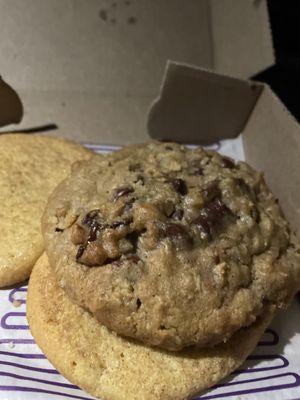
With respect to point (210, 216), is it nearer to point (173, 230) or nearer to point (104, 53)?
point (173, 230)

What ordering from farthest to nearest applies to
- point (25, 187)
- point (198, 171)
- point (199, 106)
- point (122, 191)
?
point (199, 106), point (25, 187), point (198, 171), point (122, 191)

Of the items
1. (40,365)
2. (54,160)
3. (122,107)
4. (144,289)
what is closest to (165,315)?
(144,289)

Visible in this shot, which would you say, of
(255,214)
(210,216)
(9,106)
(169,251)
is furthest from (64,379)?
(9,106)

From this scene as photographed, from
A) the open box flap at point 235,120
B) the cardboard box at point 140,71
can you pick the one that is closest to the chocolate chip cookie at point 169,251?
the open box flap at point 235,120

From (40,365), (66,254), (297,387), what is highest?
(66,254)

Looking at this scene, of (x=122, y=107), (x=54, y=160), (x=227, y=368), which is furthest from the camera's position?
(x=122, y=107)

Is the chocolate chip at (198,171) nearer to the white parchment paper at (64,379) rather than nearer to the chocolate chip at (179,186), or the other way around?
the chocolate chip at (179,186)

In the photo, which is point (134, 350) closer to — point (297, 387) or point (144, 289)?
point (144, 289)
